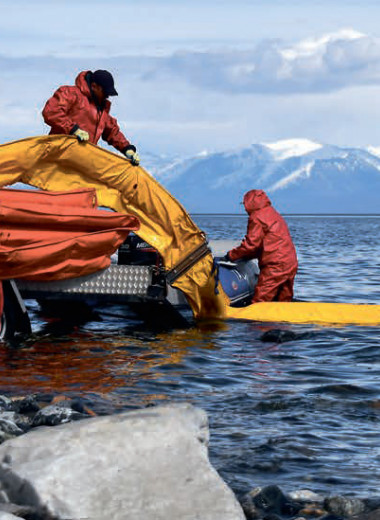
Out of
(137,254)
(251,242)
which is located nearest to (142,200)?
(137,254)

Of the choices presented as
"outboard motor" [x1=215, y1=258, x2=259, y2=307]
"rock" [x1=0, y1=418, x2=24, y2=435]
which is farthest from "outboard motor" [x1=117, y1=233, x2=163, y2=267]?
"rock" [x1=0, y1=418, x2=24, y2=435]

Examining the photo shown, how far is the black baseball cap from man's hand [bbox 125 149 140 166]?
0.85 meters

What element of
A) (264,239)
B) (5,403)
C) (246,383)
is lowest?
(246,383)

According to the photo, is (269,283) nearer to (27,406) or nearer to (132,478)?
(27,406)

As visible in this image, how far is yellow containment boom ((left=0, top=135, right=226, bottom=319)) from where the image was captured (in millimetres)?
11352

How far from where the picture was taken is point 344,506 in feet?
17.4

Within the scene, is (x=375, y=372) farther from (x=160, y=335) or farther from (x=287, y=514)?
(x=287, y=514)

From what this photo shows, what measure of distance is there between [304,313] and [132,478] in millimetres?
8233

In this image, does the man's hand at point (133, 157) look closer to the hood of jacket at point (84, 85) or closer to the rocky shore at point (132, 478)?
the hood of jacket at point (84, 85)

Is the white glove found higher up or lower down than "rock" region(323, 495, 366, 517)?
higher up

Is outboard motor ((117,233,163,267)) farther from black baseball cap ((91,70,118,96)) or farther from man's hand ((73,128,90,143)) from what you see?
black baseball cap ((91,70,118,96))

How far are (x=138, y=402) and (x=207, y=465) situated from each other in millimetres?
3183

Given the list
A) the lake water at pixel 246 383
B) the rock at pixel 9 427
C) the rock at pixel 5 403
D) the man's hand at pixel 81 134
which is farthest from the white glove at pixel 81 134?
the rock at pixel 9 427

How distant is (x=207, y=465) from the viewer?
4879 mm
